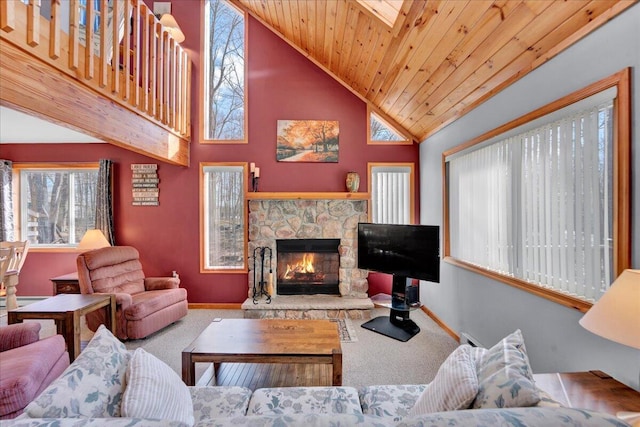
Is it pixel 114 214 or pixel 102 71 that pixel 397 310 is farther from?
pixel 114 214

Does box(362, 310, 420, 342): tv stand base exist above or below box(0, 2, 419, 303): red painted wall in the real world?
below

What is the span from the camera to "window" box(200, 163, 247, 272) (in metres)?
4.43

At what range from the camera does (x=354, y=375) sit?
8.32 feet

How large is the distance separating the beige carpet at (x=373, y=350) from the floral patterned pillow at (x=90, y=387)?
5.38 feet

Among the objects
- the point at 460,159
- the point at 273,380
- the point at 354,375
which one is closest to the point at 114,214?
the point at 273,380

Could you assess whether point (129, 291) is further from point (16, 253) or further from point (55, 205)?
point (55, 205)

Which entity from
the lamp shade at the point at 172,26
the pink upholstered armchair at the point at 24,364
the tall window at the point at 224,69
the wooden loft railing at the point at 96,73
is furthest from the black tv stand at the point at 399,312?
the lamp shade at the point at 172,26

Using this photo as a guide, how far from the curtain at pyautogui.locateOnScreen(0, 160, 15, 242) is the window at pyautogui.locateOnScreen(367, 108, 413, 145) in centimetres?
552

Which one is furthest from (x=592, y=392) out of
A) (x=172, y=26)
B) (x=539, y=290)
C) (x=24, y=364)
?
(x=172, y=26)

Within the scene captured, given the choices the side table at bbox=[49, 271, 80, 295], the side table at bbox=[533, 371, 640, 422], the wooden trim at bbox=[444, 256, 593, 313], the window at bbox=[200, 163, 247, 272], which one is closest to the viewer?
the side table at bbox=[533, 371, 640, 422]

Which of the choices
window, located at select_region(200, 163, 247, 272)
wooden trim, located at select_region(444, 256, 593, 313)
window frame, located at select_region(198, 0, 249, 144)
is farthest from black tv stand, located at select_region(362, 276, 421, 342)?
window frame, located at select_region(198, 0, 249, 144)

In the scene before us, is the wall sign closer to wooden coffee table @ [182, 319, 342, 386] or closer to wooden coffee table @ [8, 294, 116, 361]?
wooden coffee table @ [8, 294, 116, 361]

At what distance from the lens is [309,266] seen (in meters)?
4.28

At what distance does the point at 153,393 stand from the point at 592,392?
1892 millimetres
